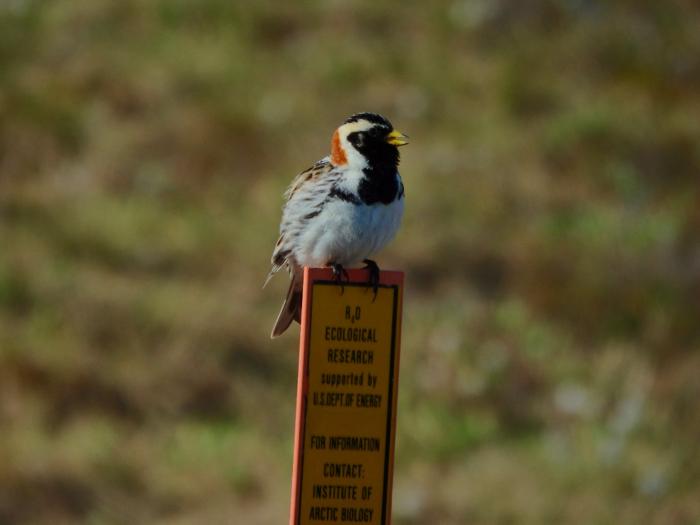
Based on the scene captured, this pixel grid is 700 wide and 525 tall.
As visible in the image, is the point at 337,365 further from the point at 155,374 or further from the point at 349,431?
the point at 155,374

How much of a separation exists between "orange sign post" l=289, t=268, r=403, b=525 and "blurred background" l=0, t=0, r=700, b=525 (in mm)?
3314

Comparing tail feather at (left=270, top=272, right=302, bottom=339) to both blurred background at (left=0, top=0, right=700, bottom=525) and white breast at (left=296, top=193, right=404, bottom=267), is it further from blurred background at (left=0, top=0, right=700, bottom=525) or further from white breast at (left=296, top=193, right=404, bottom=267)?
blurred background at (left=0, top=0, right=700, bottom=525)

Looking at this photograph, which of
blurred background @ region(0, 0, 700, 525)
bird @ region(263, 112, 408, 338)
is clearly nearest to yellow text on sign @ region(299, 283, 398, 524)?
bird @ region(263, 112, 408, 338)

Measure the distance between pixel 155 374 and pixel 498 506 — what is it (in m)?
2.23

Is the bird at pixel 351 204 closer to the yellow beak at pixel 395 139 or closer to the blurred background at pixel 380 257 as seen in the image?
the yellow beak at pixel 395 139

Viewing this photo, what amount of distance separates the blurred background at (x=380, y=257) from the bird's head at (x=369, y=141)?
8.72 ft

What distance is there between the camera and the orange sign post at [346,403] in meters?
2.89

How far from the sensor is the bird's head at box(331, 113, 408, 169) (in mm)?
3936

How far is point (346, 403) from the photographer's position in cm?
291

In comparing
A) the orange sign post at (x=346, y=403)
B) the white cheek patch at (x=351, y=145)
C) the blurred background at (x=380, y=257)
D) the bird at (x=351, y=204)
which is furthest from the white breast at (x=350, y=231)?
the blurred background at (x=380, y=257)

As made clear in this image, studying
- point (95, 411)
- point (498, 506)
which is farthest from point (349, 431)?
point (95, 411)

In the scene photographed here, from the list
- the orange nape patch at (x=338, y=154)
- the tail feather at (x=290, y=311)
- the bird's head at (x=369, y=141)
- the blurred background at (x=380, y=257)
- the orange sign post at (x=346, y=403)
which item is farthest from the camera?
the blurred background at (x=380, y=257)

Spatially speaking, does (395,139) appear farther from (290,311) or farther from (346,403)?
(346,403)

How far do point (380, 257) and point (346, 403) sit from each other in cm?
620
